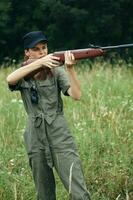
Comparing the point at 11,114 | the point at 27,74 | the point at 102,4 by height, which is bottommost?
the point at 11,114

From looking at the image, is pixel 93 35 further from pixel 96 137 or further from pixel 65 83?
pixel 65 83

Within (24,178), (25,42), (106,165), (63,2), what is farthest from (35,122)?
(63,2)

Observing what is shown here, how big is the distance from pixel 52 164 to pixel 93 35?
59.4 feet

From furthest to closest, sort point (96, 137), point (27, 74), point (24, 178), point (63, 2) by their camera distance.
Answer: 1. point (63, 2)
2. point (96, 137)
3. point (24, 178)
4. point (27, 74)

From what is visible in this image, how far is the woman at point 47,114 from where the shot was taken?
11.8 feet

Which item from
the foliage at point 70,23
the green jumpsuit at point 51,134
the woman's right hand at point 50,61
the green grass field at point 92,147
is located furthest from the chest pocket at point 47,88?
the foliage at point 70,23

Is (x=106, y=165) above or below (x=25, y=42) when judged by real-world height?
below

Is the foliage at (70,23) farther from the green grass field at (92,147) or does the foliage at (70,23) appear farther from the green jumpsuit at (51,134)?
the green jumpsuit at (51,134)

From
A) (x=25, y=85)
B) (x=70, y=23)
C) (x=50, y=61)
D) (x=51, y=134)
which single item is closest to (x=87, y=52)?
(x=50, y=61)

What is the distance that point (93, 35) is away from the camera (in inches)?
846

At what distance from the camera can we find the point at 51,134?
12.0 ft

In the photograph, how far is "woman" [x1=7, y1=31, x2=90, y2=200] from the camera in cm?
360

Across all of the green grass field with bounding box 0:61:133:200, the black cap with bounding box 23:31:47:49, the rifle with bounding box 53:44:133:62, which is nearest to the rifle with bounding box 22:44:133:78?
the rifle with bounding box 53:44:133:62

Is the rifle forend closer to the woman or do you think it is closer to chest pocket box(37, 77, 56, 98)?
the woman
